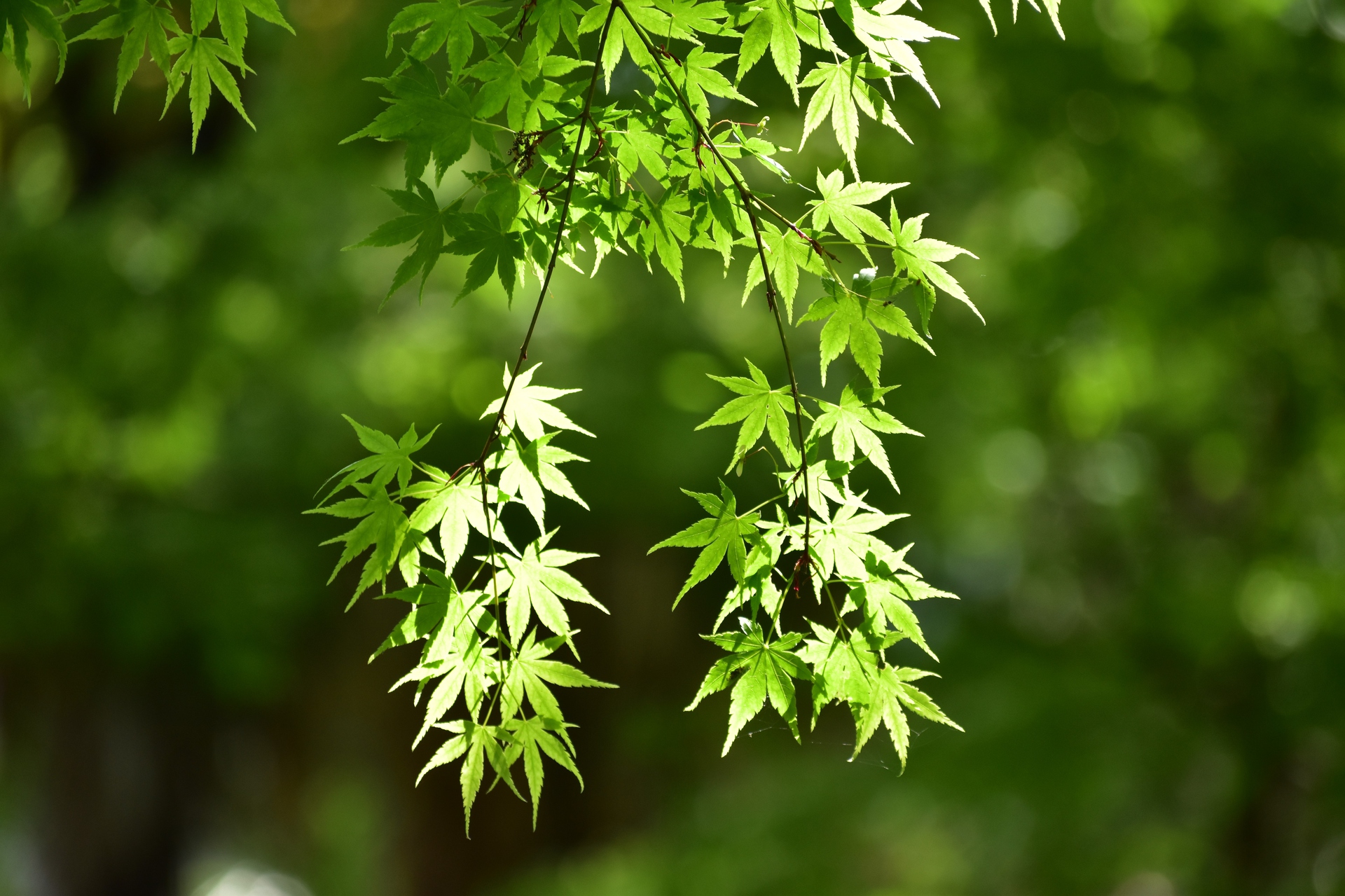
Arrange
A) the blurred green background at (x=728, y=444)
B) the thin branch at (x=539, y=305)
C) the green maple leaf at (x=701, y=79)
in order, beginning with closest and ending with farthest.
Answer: the thin branch at (x=539, y=305), the green maple leaf at (x=701, y=79), the blurred green background at (x=728, y=444)

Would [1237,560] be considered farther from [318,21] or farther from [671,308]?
[318,21]

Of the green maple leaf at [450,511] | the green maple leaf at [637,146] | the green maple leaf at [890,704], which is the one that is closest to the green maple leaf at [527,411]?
the green maple leaf at [450,511]

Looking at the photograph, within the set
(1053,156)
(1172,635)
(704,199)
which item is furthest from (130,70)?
(1172,635)

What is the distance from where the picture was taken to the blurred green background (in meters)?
5.57

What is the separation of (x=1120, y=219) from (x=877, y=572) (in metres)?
4.66

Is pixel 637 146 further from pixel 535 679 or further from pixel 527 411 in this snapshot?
pixel 535 679

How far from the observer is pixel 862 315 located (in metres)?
1.56

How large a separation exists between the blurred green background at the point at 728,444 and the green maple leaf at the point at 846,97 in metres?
4.33

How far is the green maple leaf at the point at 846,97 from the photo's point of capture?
153cm

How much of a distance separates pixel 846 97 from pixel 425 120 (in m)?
0.58

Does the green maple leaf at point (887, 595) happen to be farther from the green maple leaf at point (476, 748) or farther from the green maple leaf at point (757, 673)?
the green maple leaf at point (476, 748)

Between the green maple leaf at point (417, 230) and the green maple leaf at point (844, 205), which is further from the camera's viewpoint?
the green maple leaf at point (844, 205)

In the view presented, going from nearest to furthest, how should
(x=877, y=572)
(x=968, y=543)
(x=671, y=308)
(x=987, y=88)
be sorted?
1. (x=877, y=572)
2. (x=987, y=88)
3. (x=671, y=308)
4. (x=968, y=543)

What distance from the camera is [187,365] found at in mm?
6219
